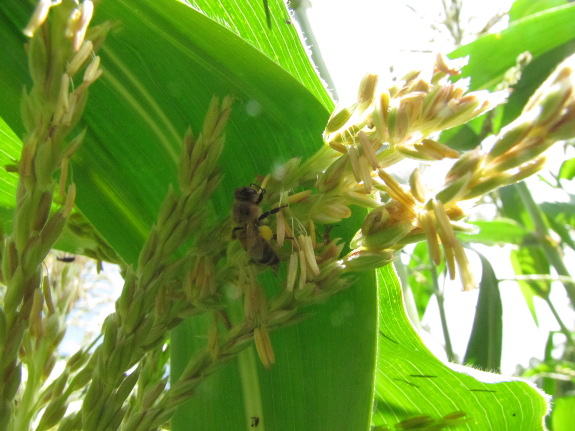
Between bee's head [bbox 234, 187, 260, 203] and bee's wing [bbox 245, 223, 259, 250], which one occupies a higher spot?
bee's head [bbox 234, 187, 260, 203]

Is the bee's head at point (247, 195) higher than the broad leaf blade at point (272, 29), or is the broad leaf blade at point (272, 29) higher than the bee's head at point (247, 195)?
the broad leaf blade at point (272, 29)

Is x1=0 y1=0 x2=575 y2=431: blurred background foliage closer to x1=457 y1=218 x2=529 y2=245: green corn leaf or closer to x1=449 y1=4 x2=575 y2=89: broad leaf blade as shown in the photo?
x1=449 y1=4 x2=575 y2=89: broad leaf blade

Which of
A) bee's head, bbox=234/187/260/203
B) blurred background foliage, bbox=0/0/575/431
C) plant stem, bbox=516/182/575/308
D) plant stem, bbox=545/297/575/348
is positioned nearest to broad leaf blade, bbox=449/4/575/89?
plant stem, bbox=516/182/575/308

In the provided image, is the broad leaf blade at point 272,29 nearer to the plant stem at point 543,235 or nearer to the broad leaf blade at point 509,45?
the broad leaf blade at point 509,45

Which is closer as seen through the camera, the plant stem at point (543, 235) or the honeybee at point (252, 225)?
the honeybee at point (252, 225)

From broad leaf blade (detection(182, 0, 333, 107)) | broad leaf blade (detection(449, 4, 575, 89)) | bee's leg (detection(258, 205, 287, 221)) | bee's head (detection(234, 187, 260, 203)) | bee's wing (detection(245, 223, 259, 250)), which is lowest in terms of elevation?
bee's wing (detection(245, 223, 259, 250))

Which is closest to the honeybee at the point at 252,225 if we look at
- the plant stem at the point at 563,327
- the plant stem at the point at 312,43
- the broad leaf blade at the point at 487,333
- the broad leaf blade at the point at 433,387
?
the broad leaf blade at the point at 433,387

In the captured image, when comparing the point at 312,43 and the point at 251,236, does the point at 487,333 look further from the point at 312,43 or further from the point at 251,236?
the point at 251,236

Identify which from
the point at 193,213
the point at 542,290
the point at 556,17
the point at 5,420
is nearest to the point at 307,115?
the point at 193,213
